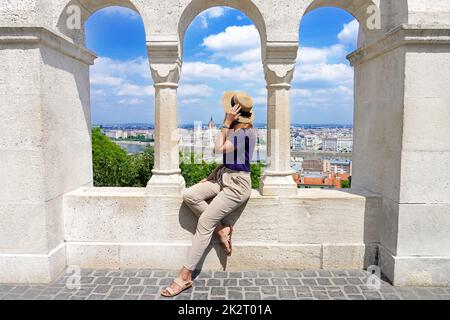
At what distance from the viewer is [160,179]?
Answer: 388cm

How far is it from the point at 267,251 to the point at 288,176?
87 centimetres

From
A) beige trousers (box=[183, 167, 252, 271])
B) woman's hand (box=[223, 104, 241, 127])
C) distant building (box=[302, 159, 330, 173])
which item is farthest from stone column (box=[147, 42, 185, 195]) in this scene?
distant building (box=[302, 159, 330, 173])

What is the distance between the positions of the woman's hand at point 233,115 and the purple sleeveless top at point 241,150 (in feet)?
0.39

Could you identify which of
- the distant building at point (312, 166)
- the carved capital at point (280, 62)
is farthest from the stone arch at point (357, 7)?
the distant building at point (312, 166)

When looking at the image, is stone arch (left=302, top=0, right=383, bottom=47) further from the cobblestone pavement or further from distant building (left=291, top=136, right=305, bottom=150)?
the cobblestone pavement

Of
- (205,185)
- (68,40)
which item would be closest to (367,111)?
(205,185)

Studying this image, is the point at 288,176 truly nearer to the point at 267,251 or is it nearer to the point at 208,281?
the point at 267,251

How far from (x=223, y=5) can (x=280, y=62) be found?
3.11ft

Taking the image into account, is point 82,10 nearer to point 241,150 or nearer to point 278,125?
point 241,150

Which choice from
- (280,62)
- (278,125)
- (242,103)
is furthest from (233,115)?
(280,62)

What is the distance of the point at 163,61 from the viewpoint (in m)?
3.75

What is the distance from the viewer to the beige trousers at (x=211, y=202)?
11.6 feet

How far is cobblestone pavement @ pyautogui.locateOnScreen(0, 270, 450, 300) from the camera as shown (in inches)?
129
